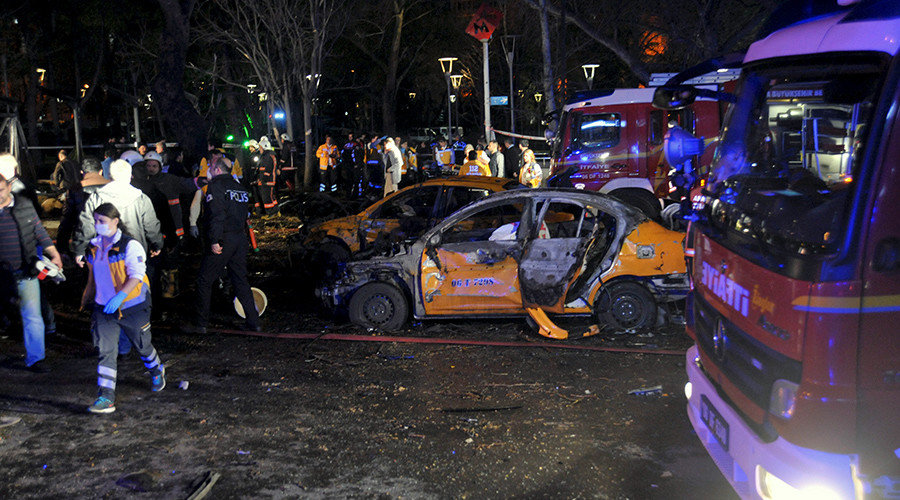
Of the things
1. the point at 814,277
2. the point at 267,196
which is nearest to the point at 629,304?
the point at 814,277

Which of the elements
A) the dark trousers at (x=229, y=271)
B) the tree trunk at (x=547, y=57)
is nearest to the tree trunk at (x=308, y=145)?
the tree trunk at (x=547, y=57)

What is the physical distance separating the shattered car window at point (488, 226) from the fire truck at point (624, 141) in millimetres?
4383

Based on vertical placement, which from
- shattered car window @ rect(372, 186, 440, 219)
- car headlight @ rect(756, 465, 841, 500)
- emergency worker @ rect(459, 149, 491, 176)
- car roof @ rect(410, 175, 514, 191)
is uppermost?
emergency worker @ rect(459, 149, 491, 176)

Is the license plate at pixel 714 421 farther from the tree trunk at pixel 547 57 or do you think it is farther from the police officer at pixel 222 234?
the tree trunk at pixel 547 57

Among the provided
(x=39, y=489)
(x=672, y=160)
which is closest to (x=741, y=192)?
(x=672, y=160)

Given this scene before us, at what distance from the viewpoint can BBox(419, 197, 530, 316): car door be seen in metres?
7.88

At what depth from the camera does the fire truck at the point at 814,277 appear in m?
3.21

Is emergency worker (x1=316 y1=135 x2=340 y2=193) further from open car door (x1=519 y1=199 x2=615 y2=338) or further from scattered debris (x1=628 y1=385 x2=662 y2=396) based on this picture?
scattered debris (x1=628 y1=385 x2=662 y2=396)

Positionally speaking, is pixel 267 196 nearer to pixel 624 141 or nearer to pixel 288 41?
pixel 624 141

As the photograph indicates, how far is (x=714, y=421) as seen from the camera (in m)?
4.20

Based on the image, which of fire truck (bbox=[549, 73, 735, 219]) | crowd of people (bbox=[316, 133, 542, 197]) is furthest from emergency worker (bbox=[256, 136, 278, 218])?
fire truck (bbox=[549, 73, 735, 219])

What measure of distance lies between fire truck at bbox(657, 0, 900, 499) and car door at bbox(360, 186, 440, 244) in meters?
6.37

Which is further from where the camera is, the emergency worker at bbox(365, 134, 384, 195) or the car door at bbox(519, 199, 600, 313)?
the emergency worker at bbox(365, 134, 384, 195)

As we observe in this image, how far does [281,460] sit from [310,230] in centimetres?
628
